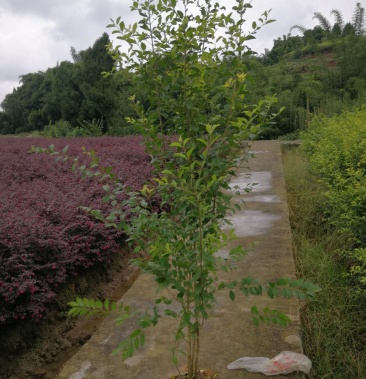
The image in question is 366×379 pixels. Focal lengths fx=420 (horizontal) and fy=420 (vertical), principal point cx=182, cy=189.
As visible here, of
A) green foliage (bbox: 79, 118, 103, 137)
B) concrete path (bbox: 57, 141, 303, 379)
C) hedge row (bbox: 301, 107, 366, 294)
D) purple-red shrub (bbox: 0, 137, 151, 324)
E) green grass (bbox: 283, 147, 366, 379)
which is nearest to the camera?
concrete path (bbox: 57, 141, 303, 379)

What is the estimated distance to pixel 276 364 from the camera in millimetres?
1945

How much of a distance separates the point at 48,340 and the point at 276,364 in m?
1.51

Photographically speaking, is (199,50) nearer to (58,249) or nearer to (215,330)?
(215,330)

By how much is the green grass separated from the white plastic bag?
173 mm

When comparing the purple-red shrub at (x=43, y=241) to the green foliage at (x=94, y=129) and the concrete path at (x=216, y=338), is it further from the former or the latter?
the green foliage at (x=94, y=129)

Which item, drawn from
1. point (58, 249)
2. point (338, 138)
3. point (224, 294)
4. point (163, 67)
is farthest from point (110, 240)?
point (338, 138)

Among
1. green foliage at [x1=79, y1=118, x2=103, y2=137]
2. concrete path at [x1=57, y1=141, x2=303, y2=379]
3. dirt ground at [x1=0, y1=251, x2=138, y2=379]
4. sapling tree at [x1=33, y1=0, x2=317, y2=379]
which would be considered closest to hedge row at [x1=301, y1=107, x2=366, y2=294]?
concrete path at [x1=57, y1=141, x2=303, y2=379]

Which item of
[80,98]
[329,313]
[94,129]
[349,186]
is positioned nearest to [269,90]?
[94,129]

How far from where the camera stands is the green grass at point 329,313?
2.26 meters

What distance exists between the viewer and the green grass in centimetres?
226

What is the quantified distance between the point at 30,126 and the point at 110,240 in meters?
26.8

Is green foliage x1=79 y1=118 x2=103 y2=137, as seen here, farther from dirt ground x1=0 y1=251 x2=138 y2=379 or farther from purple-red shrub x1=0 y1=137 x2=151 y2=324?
dirt ground x1=0 y1=251 x2=138 y2=379

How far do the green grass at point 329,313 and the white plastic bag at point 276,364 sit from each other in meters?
0.17

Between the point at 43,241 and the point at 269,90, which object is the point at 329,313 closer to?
the point at 43,241
